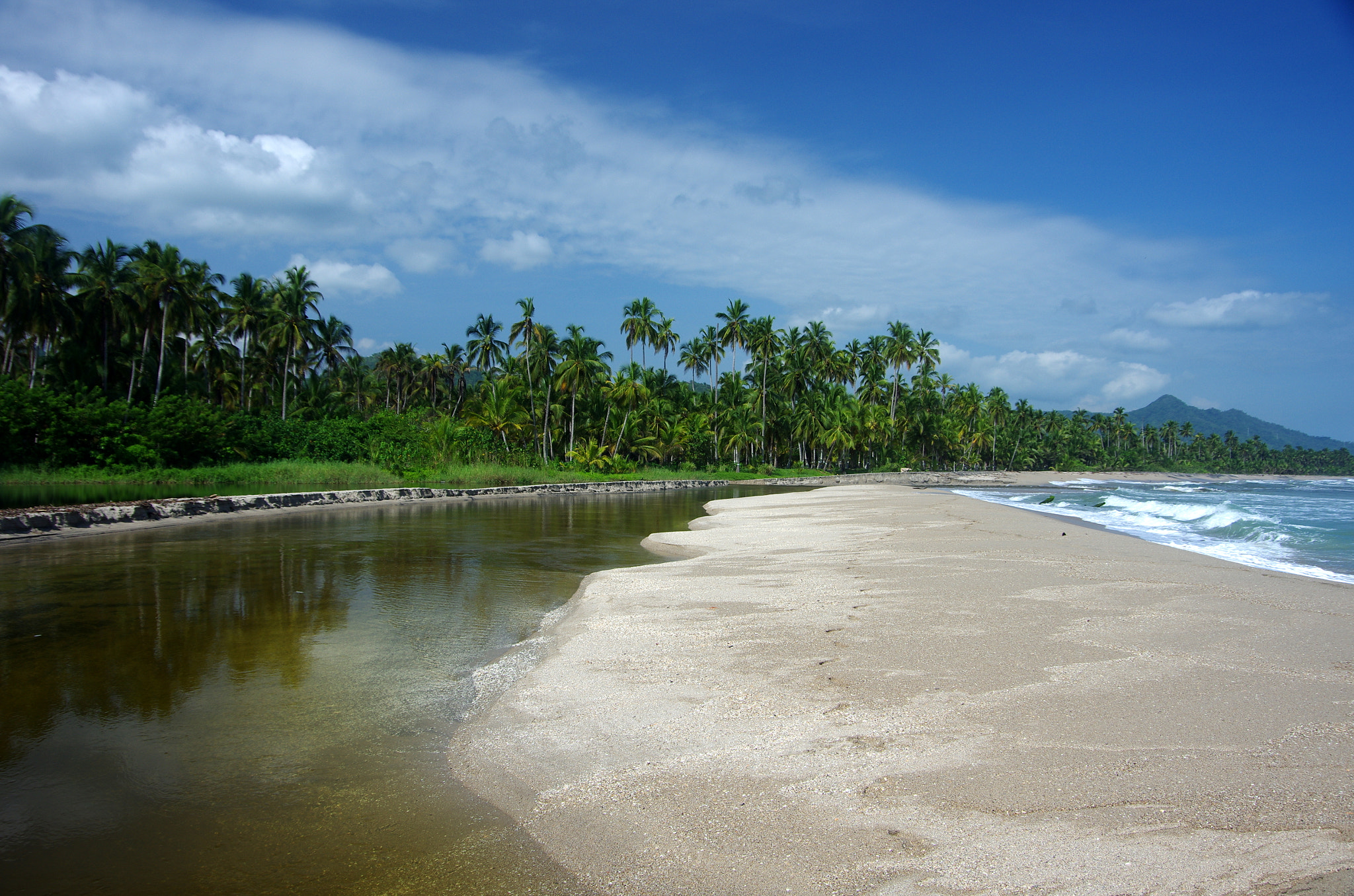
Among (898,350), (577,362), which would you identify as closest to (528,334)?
(577,362)

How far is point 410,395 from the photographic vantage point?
275ft

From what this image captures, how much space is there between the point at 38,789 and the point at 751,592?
736 centimetres

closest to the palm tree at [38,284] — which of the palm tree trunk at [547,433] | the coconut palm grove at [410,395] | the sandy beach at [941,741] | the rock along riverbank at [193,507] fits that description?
the coconut palm grove at [410,395]

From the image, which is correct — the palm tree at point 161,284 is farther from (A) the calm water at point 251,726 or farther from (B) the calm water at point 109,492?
(A) the calm water at point 251,726

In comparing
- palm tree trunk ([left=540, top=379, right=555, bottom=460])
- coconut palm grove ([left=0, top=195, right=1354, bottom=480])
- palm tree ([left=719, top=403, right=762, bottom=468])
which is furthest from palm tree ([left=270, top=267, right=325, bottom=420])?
palm tree ([left=719, top=403, right=762, bottom=468])

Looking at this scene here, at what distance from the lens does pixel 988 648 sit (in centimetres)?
648

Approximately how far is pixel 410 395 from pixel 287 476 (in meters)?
45.2

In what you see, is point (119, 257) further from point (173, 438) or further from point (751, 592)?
point (751, 592)

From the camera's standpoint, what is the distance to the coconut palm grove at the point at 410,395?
40.2 meters

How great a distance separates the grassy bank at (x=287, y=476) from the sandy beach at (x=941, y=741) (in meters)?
33.0

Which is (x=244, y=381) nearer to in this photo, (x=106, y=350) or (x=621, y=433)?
(x=106, y=350)

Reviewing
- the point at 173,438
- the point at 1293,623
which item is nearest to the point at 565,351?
the point at 173,438

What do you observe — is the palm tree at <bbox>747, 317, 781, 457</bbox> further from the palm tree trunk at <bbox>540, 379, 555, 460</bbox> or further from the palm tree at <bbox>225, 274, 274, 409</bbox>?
the palm tree at <bbox>225, 274, 274, 409</bbox>

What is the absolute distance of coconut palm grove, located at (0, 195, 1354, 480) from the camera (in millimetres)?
40156
